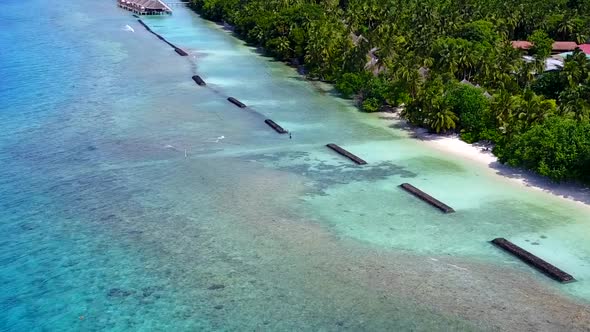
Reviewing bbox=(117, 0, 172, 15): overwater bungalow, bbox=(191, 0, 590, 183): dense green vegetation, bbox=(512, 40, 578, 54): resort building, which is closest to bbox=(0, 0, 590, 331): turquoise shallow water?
bbox=(191, 0, 590, 183): dense green vegetation

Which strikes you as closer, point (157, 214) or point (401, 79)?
point (157, 214)

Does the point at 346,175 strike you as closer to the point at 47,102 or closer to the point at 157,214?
the point at 157,214

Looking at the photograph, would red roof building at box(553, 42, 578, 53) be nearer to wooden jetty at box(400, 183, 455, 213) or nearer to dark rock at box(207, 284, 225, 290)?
wooden jetty at box(400, 183, 455, 213)

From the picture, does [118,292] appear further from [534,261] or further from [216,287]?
[534,261]

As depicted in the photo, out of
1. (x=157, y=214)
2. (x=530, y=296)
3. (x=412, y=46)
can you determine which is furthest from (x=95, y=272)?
(x=412, y=46)

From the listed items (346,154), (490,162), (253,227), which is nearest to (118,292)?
(253,227)

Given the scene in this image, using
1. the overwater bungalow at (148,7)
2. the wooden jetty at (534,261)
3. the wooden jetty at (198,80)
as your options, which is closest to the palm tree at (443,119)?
the wooden jetty at (534,261)
